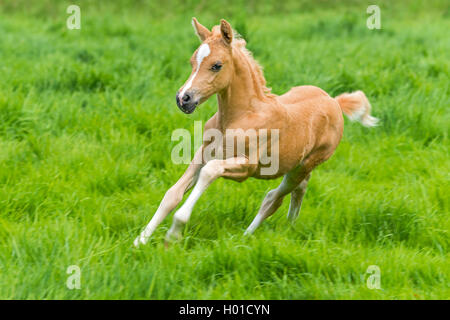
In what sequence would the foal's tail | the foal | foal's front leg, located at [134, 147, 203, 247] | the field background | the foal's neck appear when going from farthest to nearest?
1. the foal's tail
2. the foal's neck
3. foal's front leg, located at [134, 147, 203, 247]
4. the foal
5. the field background

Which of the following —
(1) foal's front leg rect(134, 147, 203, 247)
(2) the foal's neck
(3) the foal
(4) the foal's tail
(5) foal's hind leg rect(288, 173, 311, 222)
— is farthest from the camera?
(4) the foal's tail

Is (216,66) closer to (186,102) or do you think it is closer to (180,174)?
(186,102)

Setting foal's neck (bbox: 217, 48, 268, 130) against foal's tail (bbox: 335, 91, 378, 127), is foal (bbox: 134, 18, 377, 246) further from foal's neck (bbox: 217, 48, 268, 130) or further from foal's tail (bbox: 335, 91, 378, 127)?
Answer: foal's tail (bbox: 335, 91, 378, 127)

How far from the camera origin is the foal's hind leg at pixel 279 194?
415 cm

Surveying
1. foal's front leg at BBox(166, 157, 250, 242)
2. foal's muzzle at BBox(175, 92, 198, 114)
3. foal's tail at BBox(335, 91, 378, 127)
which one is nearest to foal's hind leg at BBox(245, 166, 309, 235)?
foal's front leg at BBox(166, 157, 250, 242)

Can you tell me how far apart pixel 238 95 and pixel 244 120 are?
16 cm

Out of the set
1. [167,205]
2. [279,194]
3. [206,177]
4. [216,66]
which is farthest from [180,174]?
[216,66]

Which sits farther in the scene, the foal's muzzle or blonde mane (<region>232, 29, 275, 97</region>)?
blonde mane (<region>232, 29, 275, 97</region>)

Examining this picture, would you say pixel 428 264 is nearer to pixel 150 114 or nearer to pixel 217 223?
pixel 217 223

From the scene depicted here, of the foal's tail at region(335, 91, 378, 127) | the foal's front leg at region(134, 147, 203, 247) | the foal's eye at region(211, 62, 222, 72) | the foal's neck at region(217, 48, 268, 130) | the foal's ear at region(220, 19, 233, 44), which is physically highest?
the foal's ear at region(220, 19, 233, 44)

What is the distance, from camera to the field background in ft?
10.8

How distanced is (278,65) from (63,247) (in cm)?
445

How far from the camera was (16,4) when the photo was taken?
37.9 ft

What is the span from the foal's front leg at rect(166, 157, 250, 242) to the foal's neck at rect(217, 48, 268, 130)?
0.29 metres
